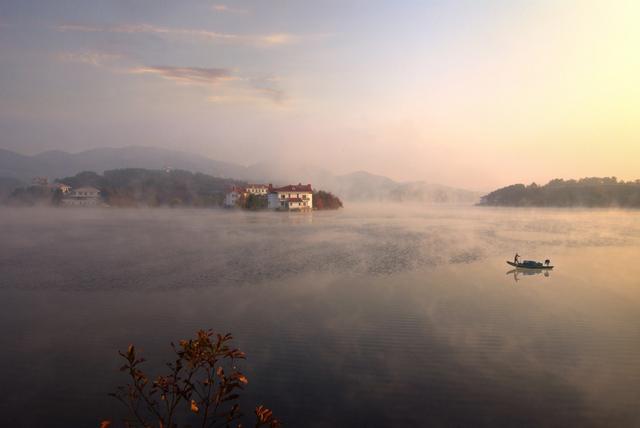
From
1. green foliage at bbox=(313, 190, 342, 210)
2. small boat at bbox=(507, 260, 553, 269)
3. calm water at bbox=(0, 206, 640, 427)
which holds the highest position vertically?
green foliage at bbox=(313, 190, 342, 210)

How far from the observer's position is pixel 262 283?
1741cm

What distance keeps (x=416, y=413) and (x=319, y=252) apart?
63.7ft

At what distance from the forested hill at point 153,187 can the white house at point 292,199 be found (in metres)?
23.2

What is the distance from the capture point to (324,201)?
93.0 metres

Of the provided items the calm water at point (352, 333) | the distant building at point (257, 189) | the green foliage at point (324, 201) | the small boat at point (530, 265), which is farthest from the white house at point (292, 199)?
the small boat at point (530, 265)

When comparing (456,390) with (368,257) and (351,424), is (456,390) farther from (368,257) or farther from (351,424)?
(368,257)

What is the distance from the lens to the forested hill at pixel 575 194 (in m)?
108

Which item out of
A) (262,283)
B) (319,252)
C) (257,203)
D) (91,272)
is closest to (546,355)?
(262,283)

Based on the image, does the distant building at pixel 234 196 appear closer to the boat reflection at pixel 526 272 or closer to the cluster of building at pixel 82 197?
the cluster of building at pixel 82 197

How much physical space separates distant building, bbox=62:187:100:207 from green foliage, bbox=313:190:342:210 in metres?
54.2

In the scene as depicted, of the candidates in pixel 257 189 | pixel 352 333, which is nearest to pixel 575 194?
pixel 257 189

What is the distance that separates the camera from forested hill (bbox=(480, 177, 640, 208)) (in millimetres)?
108312

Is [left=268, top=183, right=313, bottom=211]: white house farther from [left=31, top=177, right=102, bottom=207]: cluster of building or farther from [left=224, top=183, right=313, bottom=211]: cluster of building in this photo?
[left=31, top=177, right=102, bottom=207]: cluster of building

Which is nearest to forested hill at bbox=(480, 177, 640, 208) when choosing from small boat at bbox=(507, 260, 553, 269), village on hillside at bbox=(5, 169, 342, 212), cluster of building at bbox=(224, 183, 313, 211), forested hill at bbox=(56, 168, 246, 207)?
village on hillside at bbox=(5, 169, 342, 212)
